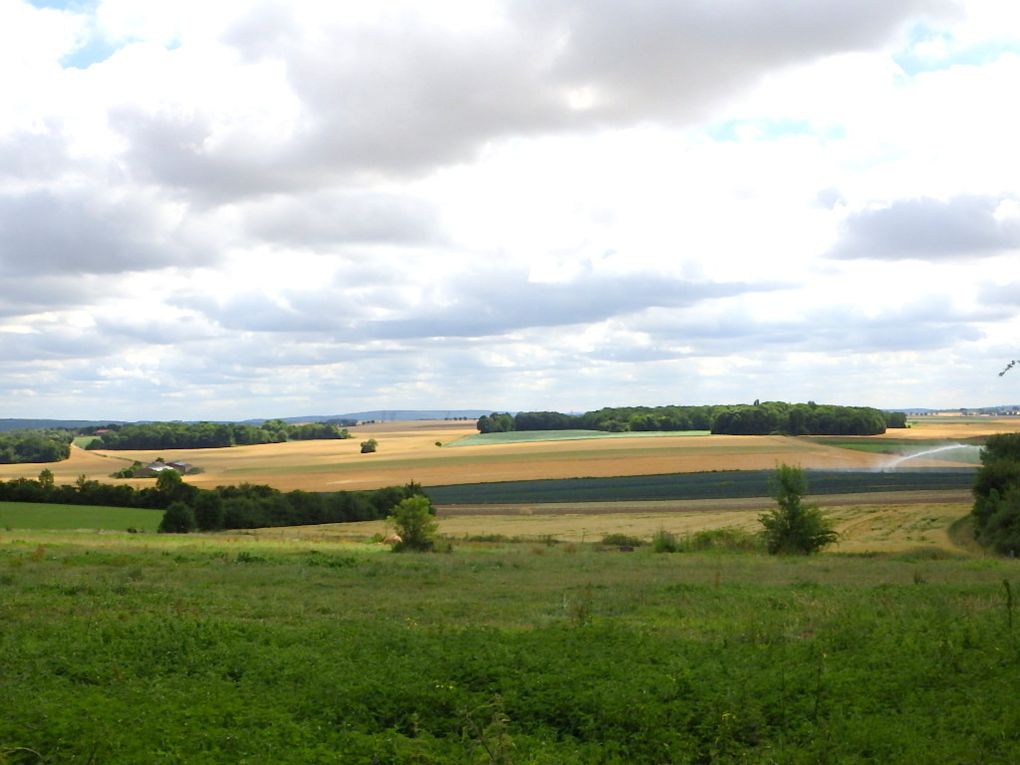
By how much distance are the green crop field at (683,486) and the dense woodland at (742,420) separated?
1191 inches

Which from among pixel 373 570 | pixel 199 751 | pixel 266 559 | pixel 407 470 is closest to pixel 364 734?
pixel 199 751

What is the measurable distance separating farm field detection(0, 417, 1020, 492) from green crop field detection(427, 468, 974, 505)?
11.9ft

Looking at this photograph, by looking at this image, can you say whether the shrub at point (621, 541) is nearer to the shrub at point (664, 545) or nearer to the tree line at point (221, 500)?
the shrub at point (664, 545)

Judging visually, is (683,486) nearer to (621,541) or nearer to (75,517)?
(621,541)

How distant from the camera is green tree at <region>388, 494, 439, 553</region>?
159 feet

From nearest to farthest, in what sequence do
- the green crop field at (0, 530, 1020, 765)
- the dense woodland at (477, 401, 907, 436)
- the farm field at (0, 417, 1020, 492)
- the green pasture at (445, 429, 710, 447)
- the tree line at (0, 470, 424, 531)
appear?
→ 1. the green crop field at (0, 530, 1020, 765)
2. the tree line at (0, 470, 424, 531)
3. the farm field at (0, 417, 1020, 492)
4. the dense woodland at (477, 401, 907, 436)
5. the green pasture at (445, 429, 710, 447)

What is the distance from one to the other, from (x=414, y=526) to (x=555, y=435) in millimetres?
129592

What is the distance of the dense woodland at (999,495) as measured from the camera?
172 feet

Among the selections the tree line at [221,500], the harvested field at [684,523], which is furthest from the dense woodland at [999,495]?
the tree line at [221,500]

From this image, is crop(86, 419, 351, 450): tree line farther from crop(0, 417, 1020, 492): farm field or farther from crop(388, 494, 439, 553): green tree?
crop(388, 494, 439, 553): green tree

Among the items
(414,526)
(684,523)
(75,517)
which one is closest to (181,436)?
(75,517)

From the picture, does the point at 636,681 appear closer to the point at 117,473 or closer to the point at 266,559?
the point at 266,559

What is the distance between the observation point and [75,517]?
3098 inches

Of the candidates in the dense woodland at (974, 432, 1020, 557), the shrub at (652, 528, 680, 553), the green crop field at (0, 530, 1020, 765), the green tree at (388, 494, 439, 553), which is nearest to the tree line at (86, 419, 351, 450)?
the green tree at (388, 494, 439, 553)
